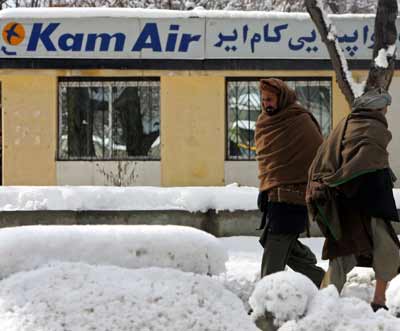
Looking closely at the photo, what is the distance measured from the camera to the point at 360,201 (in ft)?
14.2

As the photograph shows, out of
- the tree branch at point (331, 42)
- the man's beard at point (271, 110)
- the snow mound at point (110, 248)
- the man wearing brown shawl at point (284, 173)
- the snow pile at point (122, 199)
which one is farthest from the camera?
the tree branch at point (331, 42)

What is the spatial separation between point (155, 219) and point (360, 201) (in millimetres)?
4193

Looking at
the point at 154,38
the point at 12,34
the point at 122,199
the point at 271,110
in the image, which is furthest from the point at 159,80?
the point at 271,110

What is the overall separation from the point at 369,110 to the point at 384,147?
251 mm

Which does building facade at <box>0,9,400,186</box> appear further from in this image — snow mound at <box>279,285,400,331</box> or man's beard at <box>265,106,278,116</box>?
snow mound at <box>279,285,400,331</box>

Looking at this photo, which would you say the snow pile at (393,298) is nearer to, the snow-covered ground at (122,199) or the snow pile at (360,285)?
the snow pile at (360,285)

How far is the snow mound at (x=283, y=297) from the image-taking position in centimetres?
289

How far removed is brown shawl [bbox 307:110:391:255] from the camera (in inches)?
169

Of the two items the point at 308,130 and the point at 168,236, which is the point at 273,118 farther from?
the point at 168,236

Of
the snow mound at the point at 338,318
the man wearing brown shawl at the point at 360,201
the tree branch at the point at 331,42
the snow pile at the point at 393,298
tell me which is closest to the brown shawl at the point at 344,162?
the man wearing brown shawl at the point at 360,201

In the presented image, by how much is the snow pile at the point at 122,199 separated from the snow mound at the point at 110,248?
15.3ft

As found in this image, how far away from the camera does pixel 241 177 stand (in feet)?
39.8

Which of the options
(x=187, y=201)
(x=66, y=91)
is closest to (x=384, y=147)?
(x=187, y=201)

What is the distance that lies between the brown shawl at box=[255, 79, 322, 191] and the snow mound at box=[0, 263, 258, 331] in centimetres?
160
